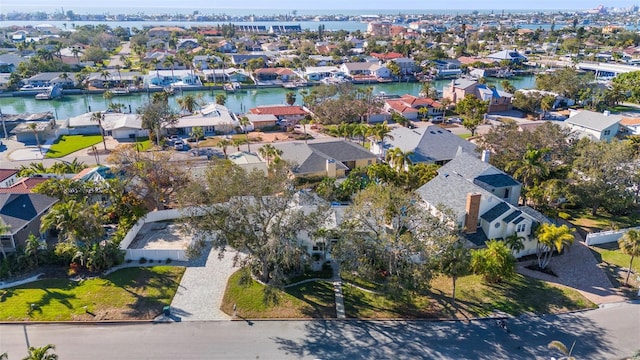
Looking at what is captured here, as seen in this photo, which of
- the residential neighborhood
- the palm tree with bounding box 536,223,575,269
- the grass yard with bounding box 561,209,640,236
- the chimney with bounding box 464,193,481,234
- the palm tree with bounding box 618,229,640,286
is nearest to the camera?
the residential neighborhood

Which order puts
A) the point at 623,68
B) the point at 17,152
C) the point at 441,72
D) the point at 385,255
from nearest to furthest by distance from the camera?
1. the point at 385,255
2. the point at 17,152
3. the point at 623,68
4. the point at 441,72

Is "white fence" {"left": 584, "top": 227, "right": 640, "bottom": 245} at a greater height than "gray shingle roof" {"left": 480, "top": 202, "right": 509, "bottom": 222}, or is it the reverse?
"gray shingle roof" {"left": 480, "top": 202, "right": 509, "bottom": 222}

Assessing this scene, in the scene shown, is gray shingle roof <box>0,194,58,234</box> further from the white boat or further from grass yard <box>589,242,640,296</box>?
the white boat

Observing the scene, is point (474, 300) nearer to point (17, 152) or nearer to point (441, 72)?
point (17, 152)

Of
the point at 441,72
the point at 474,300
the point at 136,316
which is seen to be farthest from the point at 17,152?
the point at 441,72

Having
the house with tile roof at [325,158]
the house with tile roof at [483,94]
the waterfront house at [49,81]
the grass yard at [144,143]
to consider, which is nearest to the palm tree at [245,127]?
the house with tile roof at [325,158]

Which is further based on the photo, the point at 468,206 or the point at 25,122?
the point at 25,122

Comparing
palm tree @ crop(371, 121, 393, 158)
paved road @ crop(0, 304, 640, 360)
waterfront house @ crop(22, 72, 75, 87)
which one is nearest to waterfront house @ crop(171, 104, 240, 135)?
palm tree @ crop(371, 121, 393, 158)

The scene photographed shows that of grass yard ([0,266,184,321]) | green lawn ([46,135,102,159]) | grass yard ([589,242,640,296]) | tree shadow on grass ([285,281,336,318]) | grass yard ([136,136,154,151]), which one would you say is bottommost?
grass yard ([589,242,640,296])
